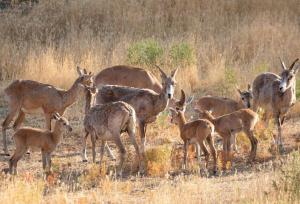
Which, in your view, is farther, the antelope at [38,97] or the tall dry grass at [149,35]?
the tall dry grass at [149,35]

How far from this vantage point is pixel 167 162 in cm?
1510

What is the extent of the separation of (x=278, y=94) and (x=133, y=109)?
13.2 ft

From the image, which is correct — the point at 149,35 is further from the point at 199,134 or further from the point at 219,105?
the point at 199,134

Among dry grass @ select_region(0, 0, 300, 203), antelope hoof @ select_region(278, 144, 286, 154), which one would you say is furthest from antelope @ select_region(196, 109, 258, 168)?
antelope hoof @ select_region(278, 144, 286, 154)

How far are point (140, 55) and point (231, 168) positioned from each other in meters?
8.99

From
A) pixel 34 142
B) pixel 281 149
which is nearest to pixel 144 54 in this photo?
pixel 281 149

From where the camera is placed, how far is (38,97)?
57.8 ft

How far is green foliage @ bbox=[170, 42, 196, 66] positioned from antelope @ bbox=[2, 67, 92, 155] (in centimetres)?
651

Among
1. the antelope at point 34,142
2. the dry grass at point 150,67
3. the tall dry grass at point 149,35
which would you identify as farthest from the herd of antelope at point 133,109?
the tall dry grass at point 149,35

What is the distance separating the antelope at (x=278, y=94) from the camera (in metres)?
17.3

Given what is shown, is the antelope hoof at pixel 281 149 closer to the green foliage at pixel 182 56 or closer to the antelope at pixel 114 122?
the antelope at pixel 114 122

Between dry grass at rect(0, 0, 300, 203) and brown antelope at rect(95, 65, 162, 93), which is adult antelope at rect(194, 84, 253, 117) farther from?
brown antelope at rect(95, 65, 162, 93)

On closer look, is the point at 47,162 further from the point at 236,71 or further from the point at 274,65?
the point at 274,65

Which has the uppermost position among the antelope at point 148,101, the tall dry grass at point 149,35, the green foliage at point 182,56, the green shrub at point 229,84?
the tall dry grass at point 149,35
